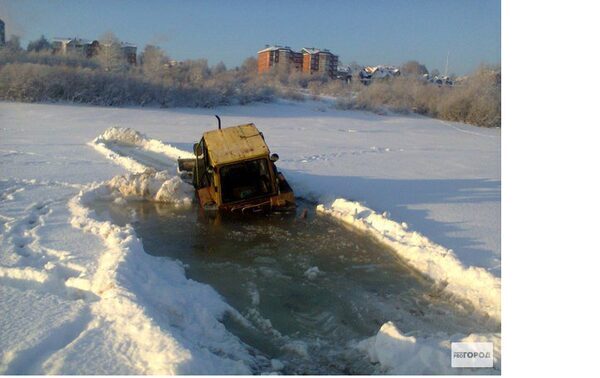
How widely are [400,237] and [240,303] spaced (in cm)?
344

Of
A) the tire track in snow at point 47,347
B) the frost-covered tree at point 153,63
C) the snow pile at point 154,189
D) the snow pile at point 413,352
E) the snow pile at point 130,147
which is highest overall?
the frost-covered tree at point 153,63

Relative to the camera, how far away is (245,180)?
35.3ft

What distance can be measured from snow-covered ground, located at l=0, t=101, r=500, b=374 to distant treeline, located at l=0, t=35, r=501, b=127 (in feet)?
33.1

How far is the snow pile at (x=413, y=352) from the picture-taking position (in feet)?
15.4

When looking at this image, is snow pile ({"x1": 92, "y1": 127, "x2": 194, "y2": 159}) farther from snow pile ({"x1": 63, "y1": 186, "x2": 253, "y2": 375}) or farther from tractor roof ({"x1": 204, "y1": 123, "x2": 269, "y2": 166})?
snow pile ({"x1": 63, "y1": 186, "x2": 253, "y2": 375})

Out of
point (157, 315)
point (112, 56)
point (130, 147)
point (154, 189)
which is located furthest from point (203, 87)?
point (157, 315)

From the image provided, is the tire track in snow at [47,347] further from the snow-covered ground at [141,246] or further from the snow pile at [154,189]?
the snow pile at [154,189]

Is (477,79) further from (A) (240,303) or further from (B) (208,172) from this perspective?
(A) (240,303)

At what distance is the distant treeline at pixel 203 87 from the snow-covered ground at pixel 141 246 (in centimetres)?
1008

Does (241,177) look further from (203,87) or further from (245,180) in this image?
(203,87)

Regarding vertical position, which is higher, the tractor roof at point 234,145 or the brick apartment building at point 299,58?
the brick apartment building at point 299,58

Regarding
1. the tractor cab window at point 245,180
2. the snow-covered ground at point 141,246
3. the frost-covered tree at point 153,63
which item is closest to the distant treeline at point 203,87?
the frost-covered tree at point 153,63

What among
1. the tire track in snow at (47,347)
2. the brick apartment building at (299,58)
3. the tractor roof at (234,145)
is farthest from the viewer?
the brick apartment building at (299,58)
